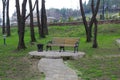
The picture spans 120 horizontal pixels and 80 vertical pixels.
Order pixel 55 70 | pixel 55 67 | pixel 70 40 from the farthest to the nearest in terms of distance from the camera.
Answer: pixel 70 40 → pixel 55 67 → pixel 55 70

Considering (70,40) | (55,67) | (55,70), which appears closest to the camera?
(55,70)

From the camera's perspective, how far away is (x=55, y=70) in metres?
13.6

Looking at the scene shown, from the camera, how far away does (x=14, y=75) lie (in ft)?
41.5

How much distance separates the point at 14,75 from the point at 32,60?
5151 mm

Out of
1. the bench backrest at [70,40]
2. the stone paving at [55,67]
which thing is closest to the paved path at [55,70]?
the stone paving at [55,67]

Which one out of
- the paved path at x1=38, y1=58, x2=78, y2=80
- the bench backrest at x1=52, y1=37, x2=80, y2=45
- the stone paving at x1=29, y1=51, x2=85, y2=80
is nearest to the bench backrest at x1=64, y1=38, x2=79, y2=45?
the bench backrest at x1=52, y1=37, x2=80, y2=45

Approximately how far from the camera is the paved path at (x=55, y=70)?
11900mm

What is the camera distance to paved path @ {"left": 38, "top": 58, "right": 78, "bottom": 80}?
11.9m

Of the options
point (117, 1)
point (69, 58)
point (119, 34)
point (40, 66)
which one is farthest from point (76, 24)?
point (117, 1)

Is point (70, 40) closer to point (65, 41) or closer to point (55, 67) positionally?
point (65, 41)

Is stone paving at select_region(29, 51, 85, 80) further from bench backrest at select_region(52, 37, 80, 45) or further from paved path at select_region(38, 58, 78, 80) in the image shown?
bench backrest at select_region(52, 37, 80, 45)

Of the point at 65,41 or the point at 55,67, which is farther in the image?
the point at 65,41

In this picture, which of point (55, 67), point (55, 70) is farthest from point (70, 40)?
point (55, 70)

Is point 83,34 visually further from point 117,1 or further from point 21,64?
point 117,1
